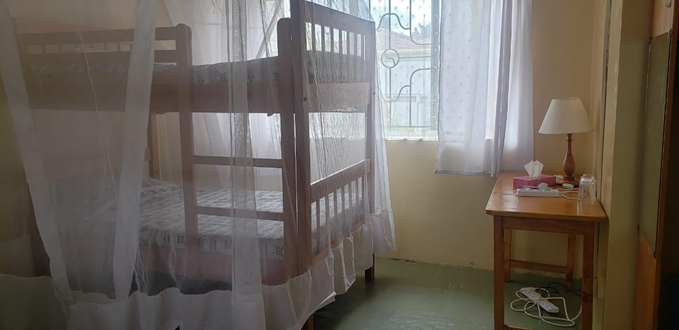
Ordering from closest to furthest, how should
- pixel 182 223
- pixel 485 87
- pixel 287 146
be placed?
pixel 287 146 → pixel 182 223 → pixel 485 87

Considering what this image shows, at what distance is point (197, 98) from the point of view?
2.14m

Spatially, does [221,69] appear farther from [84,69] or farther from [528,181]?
[528,181]

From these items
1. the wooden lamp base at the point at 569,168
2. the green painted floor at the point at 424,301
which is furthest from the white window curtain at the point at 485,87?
the green painted floor at the point at 424,301

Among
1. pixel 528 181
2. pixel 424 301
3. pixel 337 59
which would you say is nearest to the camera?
pixel 337 59

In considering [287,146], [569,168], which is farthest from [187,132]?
[569,168]

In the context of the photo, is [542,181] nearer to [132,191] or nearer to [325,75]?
[325,75]

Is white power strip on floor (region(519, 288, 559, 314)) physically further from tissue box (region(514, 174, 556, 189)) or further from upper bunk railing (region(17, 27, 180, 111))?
upper bunk railing (region(17, 27, 180, 111))

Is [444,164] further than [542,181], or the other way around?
[444,164]

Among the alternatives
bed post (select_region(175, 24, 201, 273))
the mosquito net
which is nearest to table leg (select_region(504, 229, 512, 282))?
the mosquito net

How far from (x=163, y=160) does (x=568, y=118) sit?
2101 millimetres

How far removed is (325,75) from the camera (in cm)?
234

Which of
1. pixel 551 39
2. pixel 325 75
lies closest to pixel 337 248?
pixel 325 75

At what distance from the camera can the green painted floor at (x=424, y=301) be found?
2.66m

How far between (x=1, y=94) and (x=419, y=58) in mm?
2378
